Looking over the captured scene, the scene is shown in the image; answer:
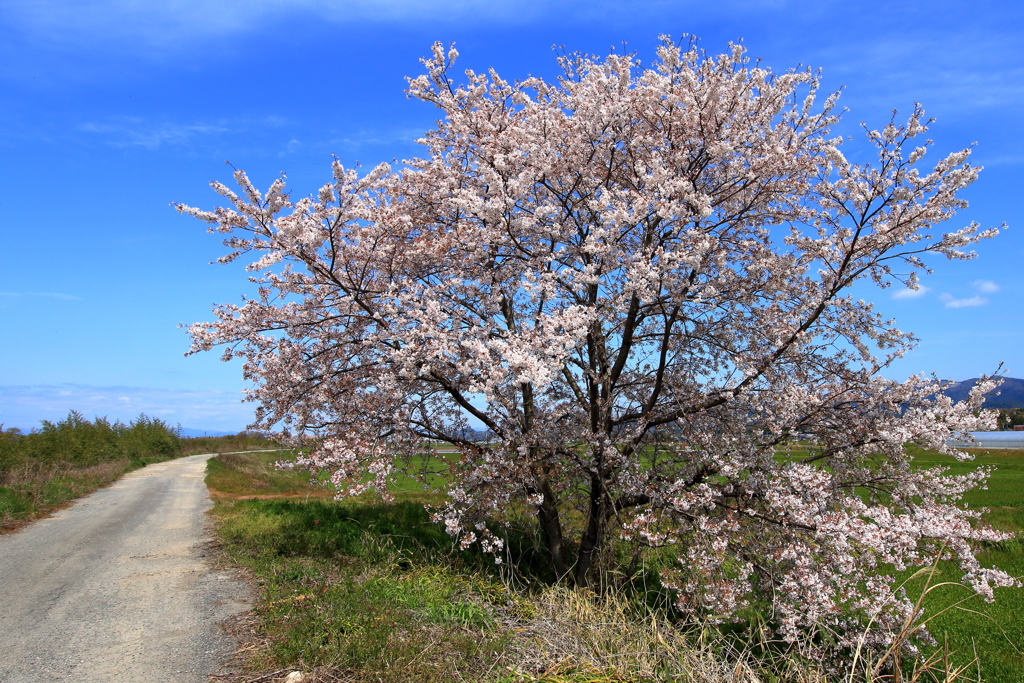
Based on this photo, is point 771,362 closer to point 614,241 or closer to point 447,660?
point 614,241

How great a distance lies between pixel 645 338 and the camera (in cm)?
923

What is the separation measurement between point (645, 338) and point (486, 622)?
196 inches

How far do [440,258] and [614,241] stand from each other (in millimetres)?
2428

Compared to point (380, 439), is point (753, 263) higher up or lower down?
higher up

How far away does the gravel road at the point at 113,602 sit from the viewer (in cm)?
542

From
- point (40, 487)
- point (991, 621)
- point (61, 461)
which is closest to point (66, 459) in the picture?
point (61, 461)

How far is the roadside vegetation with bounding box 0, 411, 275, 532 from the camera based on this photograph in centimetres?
1521

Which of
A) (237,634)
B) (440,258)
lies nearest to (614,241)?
(440,258)

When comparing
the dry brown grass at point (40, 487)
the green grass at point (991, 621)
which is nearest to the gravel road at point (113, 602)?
the dry brown grass at point (40, 487)

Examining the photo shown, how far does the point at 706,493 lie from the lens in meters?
7.15

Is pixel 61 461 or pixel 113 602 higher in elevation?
pixel 61 461

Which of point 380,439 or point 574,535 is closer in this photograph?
point 380,439

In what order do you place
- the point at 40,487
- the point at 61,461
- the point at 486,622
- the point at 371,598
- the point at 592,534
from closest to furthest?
the point at 486,622
the point at 371,598
the point at 592,534
the point at 40,487
the point at 61,461

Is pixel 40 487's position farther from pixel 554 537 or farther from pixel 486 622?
pixel 486 622
